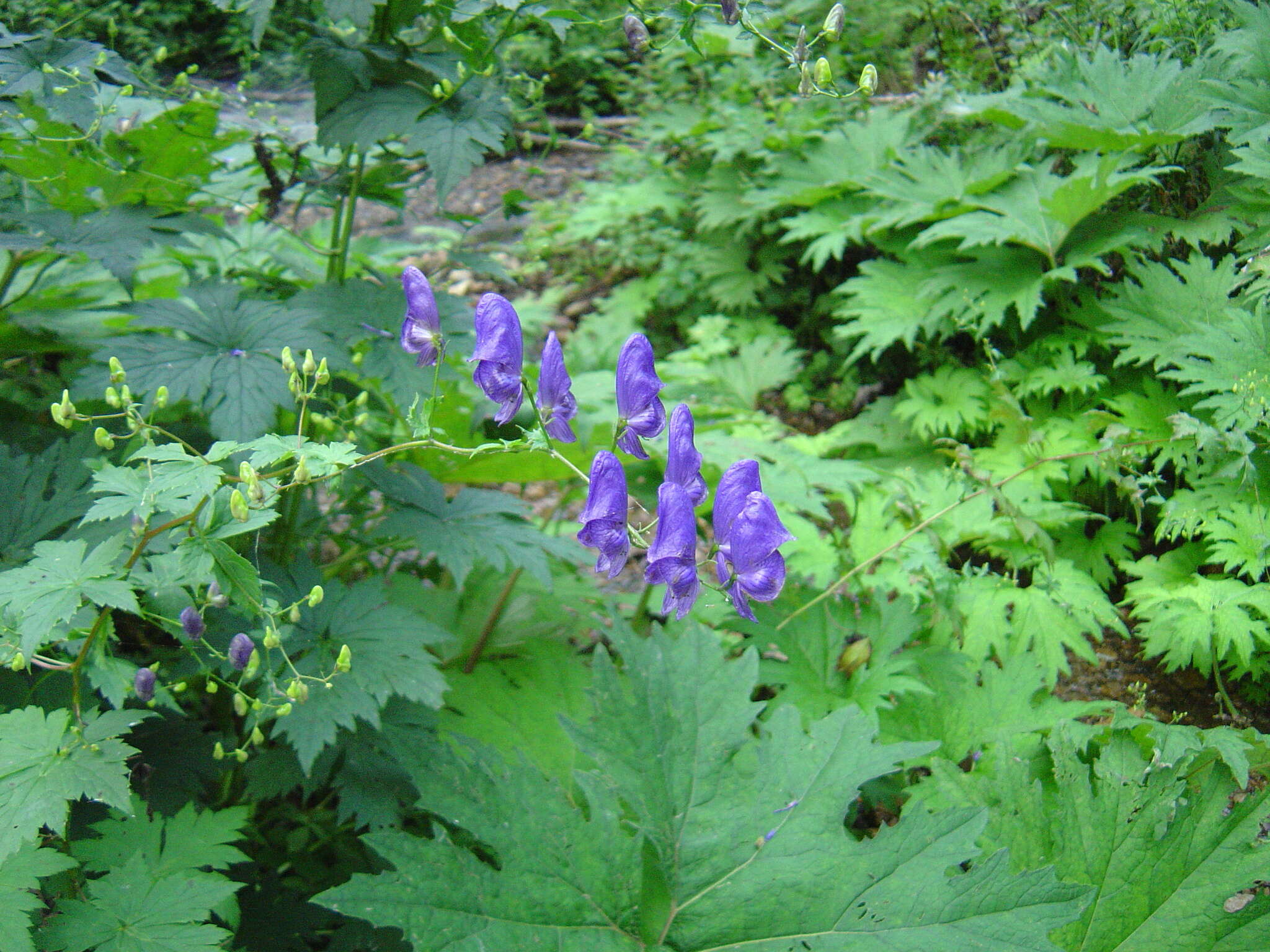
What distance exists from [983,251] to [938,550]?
1563 mm

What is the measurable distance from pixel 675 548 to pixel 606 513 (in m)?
0.10

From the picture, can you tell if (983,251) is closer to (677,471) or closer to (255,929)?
(677,471)

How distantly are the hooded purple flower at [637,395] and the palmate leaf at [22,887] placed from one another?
102 centimetres

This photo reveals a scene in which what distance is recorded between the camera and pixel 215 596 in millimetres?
1346

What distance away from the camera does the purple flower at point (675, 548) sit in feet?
3.55

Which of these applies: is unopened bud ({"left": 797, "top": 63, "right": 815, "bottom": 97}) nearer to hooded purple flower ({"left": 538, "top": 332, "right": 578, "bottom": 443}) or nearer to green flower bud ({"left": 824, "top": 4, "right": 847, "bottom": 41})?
green flower bud ({"left": 824, "top": 4, "right": 847, "bottom": 41})

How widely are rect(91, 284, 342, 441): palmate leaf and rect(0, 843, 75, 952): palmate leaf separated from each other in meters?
0.74

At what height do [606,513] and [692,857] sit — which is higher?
[606,513]

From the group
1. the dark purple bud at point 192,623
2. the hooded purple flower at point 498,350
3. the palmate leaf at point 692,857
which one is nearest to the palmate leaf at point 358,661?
the palmate leaf at point 692,857

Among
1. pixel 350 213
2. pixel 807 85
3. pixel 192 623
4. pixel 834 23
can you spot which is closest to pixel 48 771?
pixel 192 623

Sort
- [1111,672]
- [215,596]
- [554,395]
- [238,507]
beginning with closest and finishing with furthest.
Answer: [238,507] < [554,395] < [215,596] < [1111,672]

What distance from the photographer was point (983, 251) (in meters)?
3.30

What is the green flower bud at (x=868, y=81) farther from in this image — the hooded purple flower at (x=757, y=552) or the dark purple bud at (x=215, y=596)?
the dark purple bud at (x=215, y=596)

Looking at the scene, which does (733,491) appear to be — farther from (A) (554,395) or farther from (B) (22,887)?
(B) (22,887)
